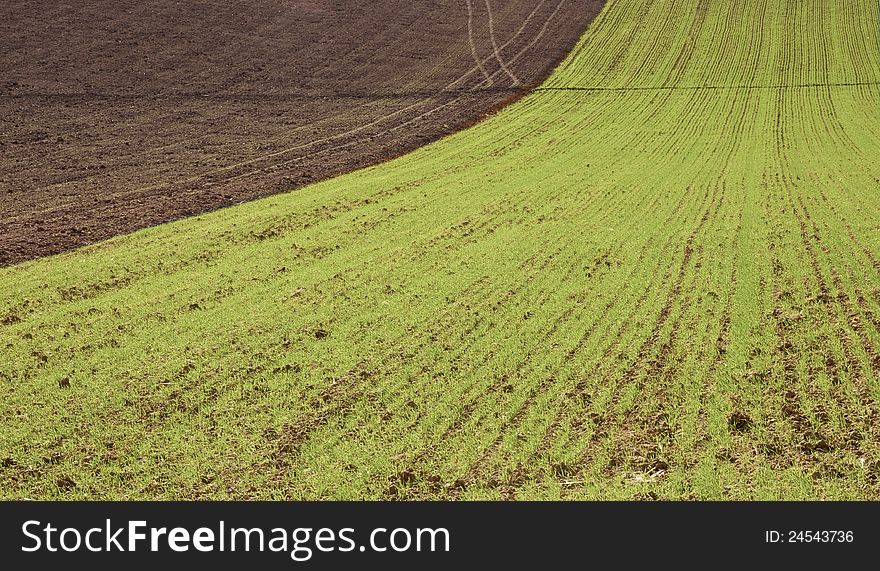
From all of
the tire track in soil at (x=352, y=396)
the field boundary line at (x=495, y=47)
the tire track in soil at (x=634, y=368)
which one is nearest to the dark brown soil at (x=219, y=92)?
the field boundary line at (x=495, y=47)

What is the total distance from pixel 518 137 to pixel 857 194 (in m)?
16.1

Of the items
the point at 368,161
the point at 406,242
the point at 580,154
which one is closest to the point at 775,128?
the point at 580,154

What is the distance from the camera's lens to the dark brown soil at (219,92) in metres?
25.4

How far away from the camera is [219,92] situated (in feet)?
134

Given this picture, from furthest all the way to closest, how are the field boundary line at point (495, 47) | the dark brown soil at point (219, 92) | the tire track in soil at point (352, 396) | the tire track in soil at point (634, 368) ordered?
the field boundary line at point (495, 47) < the dark brown soil at point (219, 92) < the tire track in soil at point (352, 396) < the tire track in soil at point (634, 368)

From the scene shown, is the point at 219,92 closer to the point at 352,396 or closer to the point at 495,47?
the point at 495,47

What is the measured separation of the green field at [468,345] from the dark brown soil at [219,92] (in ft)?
12.8

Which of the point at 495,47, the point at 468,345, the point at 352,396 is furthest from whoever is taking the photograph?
the point at 495,47

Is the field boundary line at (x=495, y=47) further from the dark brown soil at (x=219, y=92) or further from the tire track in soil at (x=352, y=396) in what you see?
the tire track in soil at (x=352, y=396)

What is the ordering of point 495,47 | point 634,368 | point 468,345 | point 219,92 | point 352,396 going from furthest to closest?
point 495,47, point 219,92, point 468,345, point 634,368, point 352,396

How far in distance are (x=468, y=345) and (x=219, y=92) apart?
33568mm

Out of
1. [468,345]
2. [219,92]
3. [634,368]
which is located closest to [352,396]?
[468,345]
